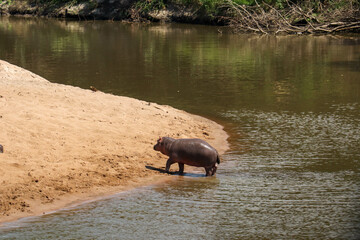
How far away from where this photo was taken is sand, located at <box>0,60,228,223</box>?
8.57 metres

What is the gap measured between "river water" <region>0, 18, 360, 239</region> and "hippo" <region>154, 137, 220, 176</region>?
23 centimetres

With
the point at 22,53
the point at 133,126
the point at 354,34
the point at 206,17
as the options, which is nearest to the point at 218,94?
the point at 133,126

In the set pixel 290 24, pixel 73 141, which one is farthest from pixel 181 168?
pixel 290 24

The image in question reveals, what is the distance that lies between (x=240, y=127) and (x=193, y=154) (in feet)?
12.9

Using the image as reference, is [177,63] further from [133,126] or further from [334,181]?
[334,181]

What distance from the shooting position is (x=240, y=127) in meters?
13.3

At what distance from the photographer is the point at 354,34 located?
32.3 m

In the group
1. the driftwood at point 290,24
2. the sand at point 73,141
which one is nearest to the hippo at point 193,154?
the sand at point 73,141

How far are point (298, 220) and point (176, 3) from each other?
37.7 metres

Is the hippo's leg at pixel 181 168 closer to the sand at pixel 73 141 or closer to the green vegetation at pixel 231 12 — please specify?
the sand at pixel 73 141

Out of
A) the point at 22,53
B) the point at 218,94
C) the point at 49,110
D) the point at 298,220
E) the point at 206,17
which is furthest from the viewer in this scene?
the point at 206,17

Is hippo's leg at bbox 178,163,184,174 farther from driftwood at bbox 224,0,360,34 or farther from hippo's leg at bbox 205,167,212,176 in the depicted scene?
driftwood at bbox 224,0,360,34

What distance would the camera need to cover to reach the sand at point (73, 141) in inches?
337

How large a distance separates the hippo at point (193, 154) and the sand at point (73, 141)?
334 millimetres
